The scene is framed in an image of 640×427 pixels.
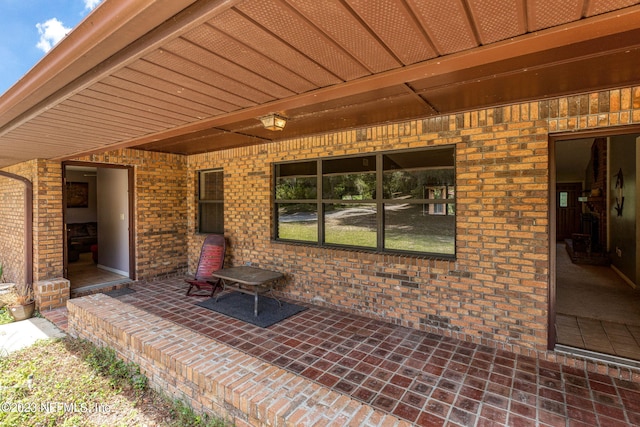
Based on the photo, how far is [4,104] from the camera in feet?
8.21

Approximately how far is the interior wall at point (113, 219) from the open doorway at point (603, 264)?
24.0ft

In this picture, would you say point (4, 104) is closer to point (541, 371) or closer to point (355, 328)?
point (355, 328)

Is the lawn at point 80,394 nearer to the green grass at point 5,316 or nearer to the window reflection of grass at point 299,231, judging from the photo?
the green grass at point 5,316

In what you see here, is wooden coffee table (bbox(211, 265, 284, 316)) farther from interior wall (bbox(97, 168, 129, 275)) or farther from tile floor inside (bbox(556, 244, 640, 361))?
tile floor inside (bbox(556, 244, 640, 361))

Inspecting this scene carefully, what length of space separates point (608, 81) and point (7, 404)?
5.98 meters

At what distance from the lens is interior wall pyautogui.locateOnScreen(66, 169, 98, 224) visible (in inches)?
340

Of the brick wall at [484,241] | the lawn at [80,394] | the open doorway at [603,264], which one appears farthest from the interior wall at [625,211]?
the lawn at [80,394]

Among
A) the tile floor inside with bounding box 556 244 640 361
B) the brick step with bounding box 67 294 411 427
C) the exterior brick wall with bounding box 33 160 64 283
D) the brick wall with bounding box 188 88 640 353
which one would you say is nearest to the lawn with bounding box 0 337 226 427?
the brick step with bounding box 67 294 411 427

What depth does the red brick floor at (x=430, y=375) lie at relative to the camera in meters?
2.26

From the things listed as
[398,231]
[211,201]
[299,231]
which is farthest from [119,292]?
[398,231]

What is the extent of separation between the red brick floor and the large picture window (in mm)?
1159

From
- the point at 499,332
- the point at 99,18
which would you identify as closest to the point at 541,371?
the point at 499,332

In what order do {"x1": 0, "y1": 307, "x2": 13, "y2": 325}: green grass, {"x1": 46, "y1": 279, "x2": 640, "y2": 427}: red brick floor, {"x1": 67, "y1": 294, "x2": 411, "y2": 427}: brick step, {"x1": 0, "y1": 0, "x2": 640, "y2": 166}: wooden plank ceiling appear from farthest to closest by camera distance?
{"x1": 0, "y1": 307, "x2": 13, "y2": 325}: green grass < {"x1": 46, "y1": 279, "x2": 640, "y2": 427}: red brick floor < {"x1": 67, "y1": 294, "x2": 411, "y2": 427}: brick step < {"x1": 0, "y1": 0, "x2": 640, "y2": 166}: wooden plank ceiling

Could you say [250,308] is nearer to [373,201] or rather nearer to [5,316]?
[373,201]
